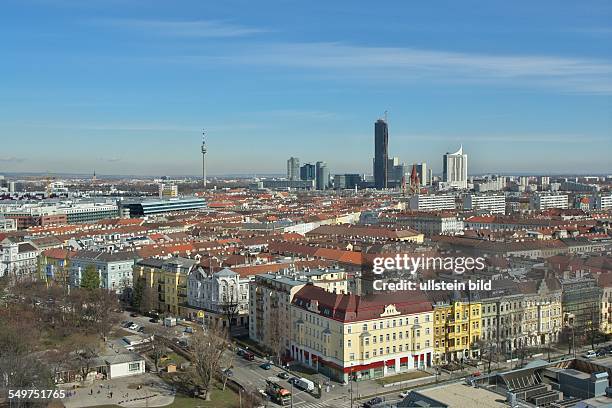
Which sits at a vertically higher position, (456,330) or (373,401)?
(456,330)

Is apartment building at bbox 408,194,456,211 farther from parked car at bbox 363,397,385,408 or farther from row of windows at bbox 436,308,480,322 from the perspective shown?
parked car at bbox 363,397,385,408

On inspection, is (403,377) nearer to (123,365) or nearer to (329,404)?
(329,404)

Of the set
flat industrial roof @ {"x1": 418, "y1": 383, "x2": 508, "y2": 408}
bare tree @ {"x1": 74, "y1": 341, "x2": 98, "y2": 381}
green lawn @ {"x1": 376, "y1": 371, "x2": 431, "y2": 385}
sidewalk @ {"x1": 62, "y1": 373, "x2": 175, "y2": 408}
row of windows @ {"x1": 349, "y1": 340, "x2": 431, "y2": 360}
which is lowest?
sidewalk @ {"x1": 62, "y1": 373, "x2": 175, "y2": 408}

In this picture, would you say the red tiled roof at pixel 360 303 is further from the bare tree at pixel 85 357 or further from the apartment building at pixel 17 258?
the apartment building at pixel 17 258

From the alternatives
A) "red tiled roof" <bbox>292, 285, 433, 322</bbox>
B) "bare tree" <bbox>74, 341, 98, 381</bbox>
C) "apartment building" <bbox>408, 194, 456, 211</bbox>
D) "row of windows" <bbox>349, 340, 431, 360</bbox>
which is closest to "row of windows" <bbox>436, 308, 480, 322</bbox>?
"red tiled roof" <bbox>292, 285, 433, 322</bbox>

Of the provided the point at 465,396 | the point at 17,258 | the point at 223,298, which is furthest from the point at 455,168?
the point at 465,396

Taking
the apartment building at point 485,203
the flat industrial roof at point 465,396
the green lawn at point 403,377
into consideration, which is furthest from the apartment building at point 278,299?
the apartment building at point 485,203

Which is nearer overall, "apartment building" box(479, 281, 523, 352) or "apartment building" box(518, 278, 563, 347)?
"apartment building" box(479, 281, 523, 352)
